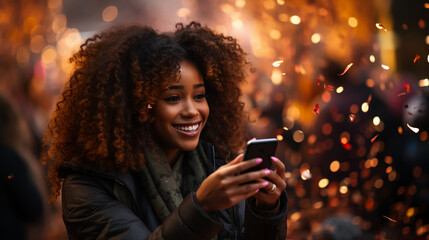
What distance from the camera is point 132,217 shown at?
1.55 meters

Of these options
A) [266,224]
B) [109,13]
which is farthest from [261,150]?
[109,13]

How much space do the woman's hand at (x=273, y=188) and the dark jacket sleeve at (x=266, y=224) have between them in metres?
0.04

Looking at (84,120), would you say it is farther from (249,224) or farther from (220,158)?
(249,224)

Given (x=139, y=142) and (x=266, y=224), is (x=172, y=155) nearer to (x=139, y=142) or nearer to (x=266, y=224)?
(x=139, y=142)

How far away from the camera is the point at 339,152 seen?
12.3 feet

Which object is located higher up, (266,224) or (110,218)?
(110,218)

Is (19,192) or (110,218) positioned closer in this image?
(110,218)

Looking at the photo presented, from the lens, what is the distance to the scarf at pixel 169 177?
1722 mm

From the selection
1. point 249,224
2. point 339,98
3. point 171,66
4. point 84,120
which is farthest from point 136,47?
point 339,98

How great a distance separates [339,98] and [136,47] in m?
2.27

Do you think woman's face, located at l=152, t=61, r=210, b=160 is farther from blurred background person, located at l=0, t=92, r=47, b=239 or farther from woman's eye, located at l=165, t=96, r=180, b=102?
blurred background person, located at l=0, t=92, r=47, b=239

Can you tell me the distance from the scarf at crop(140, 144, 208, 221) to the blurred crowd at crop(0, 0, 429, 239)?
41.2 inches

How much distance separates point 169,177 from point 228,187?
45 cm

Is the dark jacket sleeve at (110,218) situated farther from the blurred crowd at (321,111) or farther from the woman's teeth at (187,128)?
the blurred crowd at (321,111)
